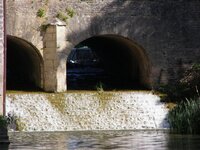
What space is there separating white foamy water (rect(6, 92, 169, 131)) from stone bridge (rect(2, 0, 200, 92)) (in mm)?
1778

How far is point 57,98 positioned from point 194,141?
301 inches

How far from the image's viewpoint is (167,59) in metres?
28.8

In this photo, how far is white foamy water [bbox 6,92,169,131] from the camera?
23.8 m

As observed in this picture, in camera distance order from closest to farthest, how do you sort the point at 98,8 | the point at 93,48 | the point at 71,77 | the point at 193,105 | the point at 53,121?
1. the point at 193,105
2. the point at 53,121
3. the point at 98,8
4. the point at 71,77
5. the point at 93,48

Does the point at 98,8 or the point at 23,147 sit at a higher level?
the point at 98,8

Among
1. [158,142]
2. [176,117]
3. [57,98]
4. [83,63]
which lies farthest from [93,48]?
[158,142]

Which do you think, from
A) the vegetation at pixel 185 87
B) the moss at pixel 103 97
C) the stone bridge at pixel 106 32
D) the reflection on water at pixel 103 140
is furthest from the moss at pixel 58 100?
the vegetation at pixel 185 87

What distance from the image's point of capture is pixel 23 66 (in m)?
31.1

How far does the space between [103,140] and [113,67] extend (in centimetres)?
1470

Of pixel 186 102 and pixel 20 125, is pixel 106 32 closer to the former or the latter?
pixel 186 102

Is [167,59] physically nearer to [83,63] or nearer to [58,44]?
[58,44]

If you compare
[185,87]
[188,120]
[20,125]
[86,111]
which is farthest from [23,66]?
[188,120]

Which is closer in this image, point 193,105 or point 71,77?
point 193,105

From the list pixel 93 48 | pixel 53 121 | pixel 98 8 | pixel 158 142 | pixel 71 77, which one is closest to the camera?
pixel 158 142
